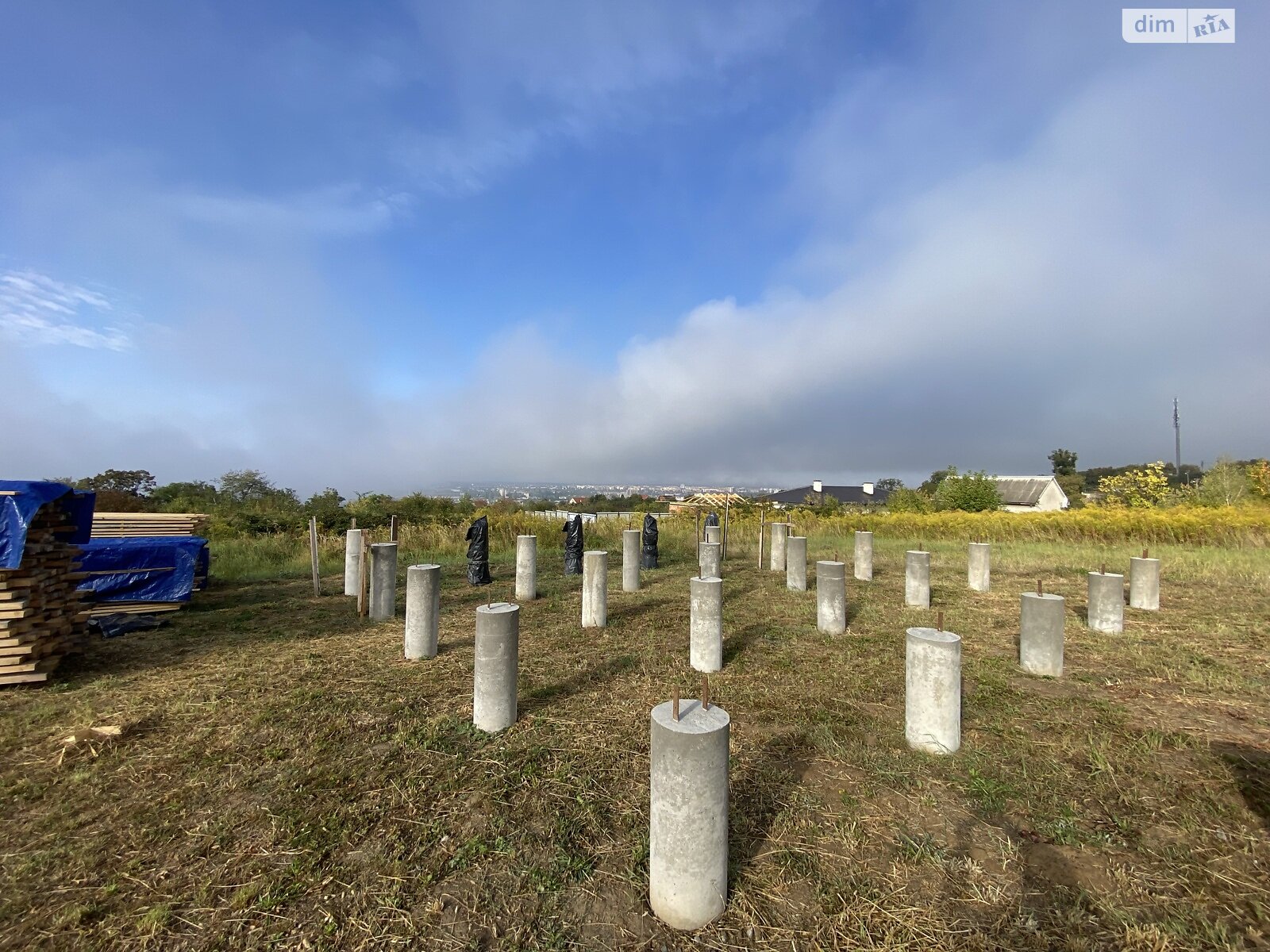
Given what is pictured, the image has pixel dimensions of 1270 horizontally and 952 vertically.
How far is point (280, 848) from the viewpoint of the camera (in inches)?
120

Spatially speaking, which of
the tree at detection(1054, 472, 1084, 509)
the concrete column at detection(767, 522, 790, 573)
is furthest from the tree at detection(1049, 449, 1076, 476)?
the concrete column at detection(767, 522, 790, 573)

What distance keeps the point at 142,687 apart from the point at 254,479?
21255 millimetres

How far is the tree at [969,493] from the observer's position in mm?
29578

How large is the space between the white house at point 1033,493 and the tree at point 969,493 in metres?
14.3

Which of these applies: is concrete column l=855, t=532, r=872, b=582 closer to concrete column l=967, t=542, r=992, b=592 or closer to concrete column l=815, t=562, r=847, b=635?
concrete column l=967, t=542, r=992, b=592

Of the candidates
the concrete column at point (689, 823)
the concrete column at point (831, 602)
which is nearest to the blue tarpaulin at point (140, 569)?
the concrete column at point (689, 823)

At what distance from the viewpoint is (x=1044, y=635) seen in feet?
19.9

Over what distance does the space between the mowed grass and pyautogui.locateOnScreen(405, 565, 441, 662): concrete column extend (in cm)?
26

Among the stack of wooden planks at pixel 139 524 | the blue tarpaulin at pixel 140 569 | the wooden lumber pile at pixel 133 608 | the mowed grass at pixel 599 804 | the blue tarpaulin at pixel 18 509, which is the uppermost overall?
the blue tarpaulin at pixel 18 509

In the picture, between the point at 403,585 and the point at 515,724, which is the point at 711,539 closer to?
the point at 403,585

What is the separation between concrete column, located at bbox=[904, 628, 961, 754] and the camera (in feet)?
13.8

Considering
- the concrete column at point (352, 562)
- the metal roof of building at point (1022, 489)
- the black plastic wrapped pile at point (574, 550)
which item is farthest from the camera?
the metal roof of building at point (1022, 489)

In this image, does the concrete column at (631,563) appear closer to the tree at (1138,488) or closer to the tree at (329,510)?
the tree at (329,510)

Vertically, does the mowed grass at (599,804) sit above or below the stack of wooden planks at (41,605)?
below
